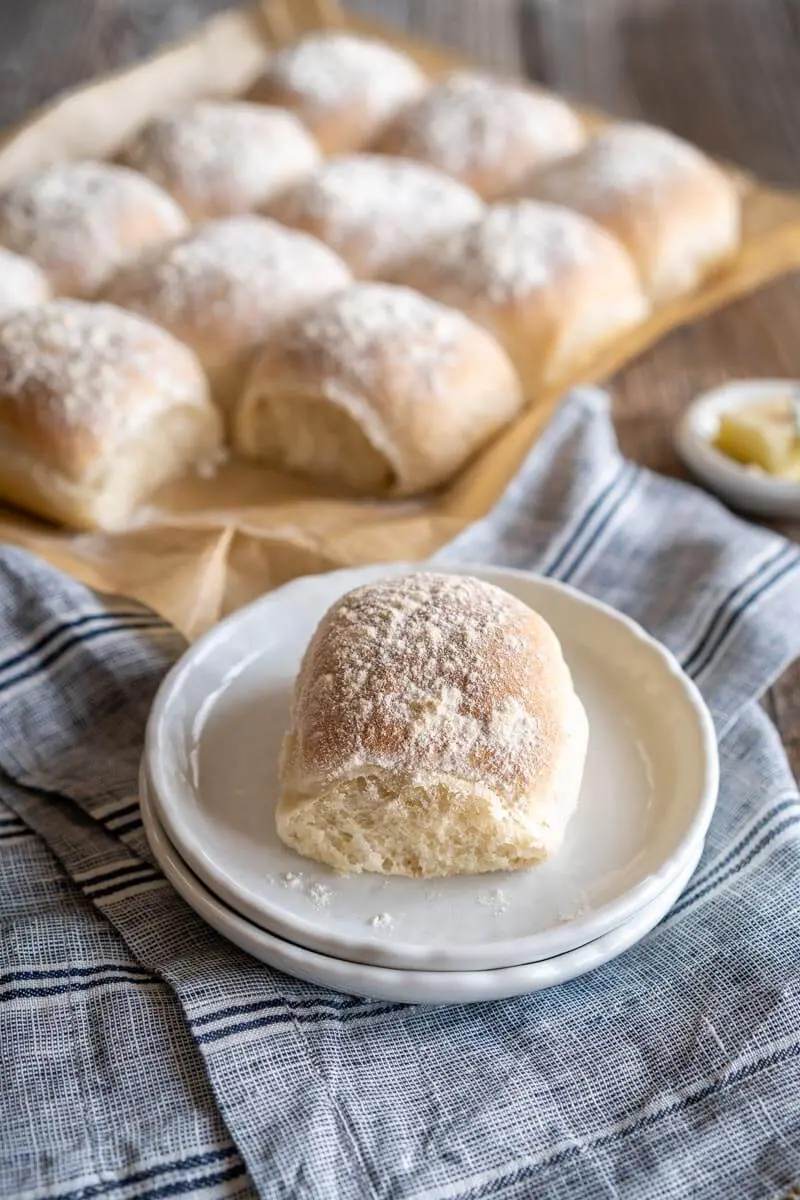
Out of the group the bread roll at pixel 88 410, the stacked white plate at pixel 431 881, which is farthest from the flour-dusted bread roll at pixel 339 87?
the stacked white plate at pixel 431 881

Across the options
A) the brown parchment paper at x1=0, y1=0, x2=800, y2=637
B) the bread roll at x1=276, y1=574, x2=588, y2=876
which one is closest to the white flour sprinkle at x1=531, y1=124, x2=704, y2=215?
the brown parchment paper at x1=0, y1=0, x2=800, y2=637

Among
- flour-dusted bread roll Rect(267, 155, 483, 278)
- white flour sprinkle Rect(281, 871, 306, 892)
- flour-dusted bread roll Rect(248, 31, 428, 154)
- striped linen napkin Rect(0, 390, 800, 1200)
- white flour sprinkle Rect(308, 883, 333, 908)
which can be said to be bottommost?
striped linen napkin Rect(0, 390, 800, 1200)

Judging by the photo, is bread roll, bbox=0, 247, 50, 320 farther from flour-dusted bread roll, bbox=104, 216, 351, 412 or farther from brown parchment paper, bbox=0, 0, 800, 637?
brown parchment paper, bbox=0, 0, 800, 637

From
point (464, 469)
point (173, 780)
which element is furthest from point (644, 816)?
point (464, 469)

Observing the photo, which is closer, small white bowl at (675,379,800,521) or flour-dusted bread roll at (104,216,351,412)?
small white bowl at (675,379,800,521)

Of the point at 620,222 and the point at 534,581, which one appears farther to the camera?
the point at 620,222

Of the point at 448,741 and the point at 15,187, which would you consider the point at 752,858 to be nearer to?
the point at 448,741

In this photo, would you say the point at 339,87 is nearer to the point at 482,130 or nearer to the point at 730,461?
the point at 482,130
